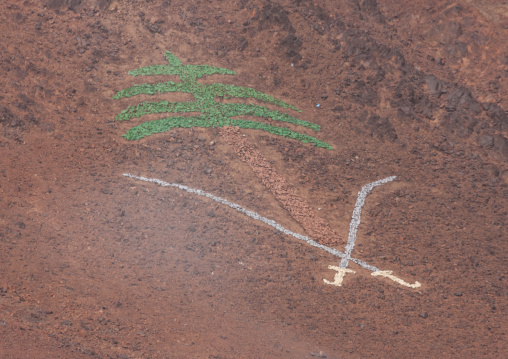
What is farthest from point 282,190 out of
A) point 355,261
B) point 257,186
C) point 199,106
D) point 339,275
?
point 199,106

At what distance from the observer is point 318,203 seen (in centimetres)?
1280

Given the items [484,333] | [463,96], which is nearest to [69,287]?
[484,333]

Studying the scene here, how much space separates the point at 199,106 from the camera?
Answer: 1467 cm

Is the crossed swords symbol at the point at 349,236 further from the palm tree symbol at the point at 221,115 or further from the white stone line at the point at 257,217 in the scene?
the palm tree symbol at the point at 221,115

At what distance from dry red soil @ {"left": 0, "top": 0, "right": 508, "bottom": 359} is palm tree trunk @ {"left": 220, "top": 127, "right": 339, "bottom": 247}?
22 centimetres

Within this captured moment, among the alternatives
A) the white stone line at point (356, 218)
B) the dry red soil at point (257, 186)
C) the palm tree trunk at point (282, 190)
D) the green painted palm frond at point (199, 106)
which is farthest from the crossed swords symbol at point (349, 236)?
the green painted palm frond at point (199, 106)

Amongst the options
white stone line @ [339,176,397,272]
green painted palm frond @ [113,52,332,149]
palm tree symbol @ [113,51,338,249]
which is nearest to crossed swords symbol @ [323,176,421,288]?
white stone line @ [339,176,397,272]

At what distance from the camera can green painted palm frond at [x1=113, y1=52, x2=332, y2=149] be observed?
14117mm

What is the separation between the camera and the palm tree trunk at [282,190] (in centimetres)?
1190

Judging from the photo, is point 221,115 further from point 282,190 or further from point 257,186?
point 282,190

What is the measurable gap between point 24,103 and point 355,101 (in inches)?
399

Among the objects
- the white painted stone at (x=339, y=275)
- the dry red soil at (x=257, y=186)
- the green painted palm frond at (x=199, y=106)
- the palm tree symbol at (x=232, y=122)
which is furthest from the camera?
the green painted palm frond at (x=199, y=106)

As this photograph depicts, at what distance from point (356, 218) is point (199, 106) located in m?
5.84

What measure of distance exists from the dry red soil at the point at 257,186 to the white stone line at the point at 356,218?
0.55 ft
